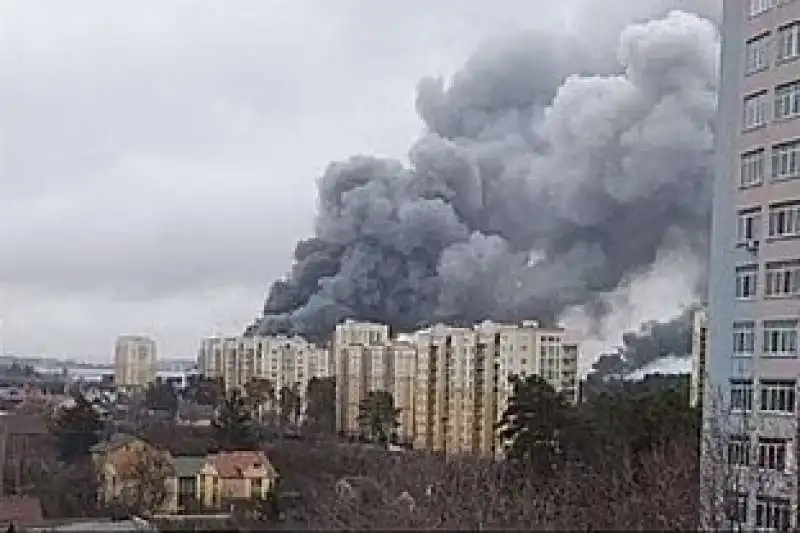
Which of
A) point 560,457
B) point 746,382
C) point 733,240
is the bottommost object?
point 560,457

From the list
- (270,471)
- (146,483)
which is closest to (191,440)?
(146,483)

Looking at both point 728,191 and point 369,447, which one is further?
point 369,447

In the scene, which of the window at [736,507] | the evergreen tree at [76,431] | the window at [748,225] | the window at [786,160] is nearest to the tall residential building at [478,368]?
the evergreen tree at [76,431]

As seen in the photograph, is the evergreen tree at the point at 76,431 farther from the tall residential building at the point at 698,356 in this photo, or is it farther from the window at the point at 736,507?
the tall residential building at the point at 698,356

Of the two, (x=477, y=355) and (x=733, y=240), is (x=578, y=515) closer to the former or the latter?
(x=733, y=240)

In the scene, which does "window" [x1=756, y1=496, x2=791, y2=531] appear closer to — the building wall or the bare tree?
the bare tree

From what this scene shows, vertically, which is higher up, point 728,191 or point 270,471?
point 728,191

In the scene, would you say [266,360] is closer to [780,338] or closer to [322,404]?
[322,404]

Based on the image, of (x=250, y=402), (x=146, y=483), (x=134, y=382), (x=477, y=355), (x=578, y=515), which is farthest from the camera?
(x=477, y=355)
